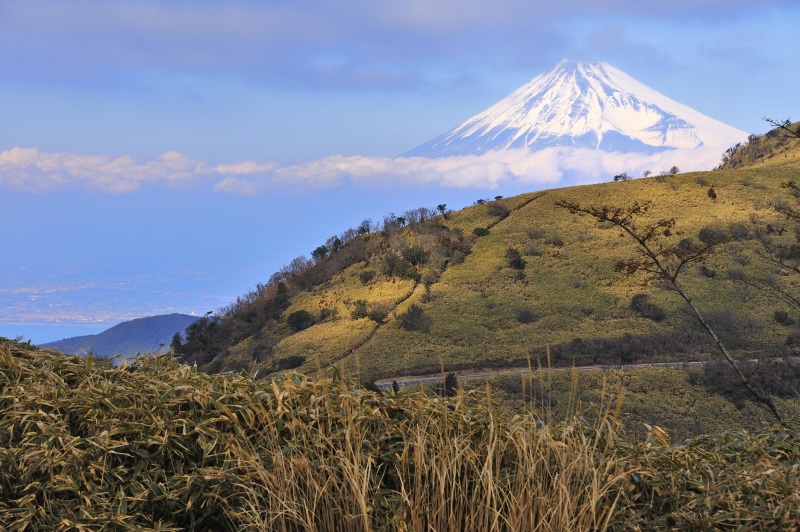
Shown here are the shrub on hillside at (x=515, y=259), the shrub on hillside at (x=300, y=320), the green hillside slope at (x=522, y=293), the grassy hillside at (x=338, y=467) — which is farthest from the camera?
the shrub on hillside at (x=300, y=320)

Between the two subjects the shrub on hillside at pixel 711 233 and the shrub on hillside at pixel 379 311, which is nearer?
the shrub on hillside at pixel 711 233

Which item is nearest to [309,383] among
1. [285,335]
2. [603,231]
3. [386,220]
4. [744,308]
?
[744,308]

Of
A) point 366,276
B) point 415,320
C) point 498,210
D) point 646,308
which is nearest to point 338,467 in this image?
point 415,320

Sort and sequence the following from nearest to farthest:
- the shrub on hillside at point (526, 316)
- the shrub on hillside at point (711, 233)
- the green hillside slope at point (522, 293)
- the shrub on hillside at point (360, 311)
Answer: the green hillside slope at point (522, 293) < the shrub on hillside at point (526, 316) < the shrub on hillside at point (711, 233) < the shrub on hillside at point (360, 311)

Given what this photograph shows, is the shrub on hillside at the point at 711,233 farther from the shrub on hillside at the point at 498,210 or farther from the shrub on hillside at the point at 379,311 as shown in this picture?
the shrub on hillside at the point at 379,311

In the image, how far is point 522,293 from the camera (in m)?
46.7

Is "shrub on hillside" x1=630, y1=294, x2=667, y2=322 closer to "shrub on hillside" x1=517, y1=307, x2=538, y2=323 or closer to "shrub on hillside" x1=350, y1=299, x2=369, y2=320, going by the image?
"shrub on hillside" x1=517, y1=307, x2=538, y2=323

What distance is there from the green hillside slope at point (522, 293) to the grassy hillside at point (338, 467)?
32181mm

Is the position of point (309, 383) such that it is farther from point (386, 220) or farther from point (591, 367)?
point (386, 220)

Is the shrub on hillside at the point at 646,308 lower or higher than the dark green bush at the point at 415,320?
lower

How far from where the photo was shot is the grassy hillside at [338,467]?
222 centimetres

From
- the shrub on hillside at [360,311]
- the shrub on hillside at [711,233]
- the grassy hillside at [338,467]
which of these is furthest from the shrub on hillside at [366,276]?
the grassy hillside at [338,467]

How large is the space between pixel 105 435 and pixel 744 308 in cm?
4320

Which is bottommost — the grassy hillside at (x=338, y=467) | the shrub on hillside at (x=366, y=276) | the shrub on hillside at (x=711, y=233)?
the grassy hillside at (x=338, y=467)
